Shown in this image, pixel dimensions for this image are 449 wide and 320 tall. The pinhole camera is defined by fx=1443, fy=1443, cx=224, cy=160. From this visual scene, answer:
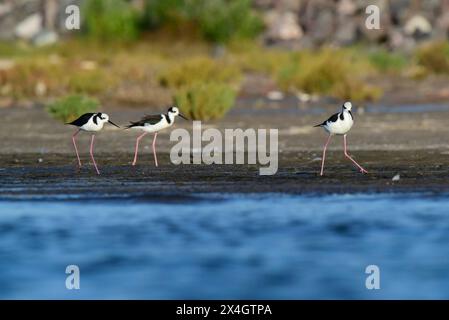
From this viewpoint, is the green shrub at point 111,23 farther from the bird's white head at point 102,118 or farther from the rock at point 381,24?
the bird's white head at point 102,118

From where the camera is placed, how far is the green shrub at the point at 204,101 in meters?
28.3

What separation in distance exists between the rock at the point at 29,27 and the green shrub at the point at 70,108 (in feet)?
166

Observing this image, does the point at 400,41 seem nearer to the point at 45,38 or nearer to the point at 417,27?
the point at 417,27

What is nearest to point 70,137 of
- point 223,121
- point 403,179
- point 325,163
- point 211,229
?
point 223,121

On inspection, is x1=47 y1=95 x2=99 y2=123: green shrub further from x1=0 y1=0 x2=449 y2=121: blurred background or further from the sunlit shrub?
the sunlit shrub

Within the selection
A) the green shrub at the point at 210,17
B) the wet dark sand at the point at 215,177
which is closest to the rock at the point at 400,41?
the green shrub at the point at 210,17

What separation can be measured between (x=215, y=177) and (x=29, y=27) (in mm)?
63944

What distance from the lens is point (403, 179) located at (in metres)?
17.1

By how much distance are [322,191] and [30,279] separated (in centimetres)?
563

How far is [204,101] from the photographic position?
28.5 m

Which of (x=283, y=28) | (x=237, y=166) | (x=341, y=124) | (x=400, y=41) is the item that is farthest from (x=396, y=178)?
(x=283, y=28)

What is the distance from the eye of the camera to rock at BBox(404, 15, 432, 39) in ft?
232
